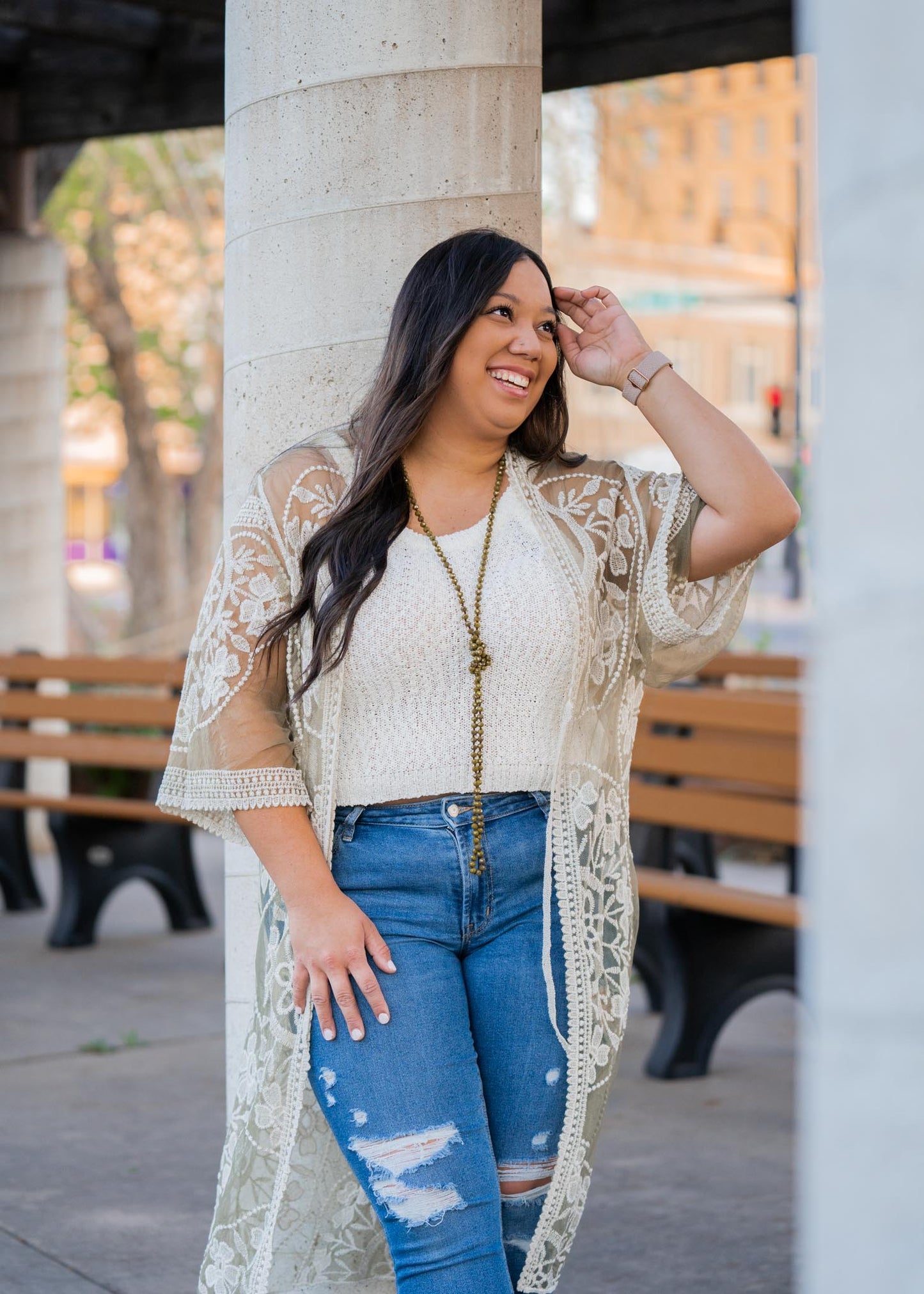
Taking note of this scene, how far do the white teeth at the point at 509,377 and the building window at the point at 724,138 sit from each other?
5833 centimetres

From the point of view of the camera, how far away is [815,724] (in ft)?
3.74

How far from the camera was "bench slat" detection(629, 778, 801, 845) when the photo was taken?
199 inches

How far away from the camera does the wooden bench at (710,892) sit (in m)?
5.14

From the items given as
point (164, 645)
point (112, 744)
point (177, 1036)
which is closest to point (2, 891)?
point (112, 744)

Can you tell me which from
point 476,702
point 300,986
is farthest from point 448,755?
point 300,986

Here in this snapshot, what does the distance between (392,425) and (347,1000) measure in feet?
2.82

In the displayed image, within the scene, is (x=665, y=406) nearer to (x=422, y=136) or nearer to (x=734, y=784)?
(x=422, y=136)

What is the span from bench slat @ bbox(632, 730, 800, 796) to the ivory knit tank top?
2.69 metres

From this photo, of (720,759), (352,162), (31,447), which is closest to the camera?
(352,162)

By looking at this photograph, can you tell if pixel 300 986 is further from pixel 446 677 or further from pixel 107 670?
pixel 107 670

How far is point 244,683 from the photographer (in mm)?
2613

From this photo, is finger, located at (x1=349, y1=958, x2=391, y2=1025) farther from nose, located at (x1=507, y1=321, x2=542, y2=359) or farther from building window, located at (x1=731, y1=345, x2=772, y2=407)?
building window, located at (x1=731, y1=345, x2=772, y2=407)

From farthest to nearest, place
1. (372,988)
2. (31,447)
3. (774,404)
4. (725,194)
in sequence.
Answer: (725,194) < (774,404) < (31,447) < (372,988)

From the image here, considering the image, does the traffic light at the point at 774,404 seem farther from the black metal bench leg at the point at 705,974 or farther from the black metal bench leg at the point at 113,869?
the black metal bench leg at the point at 705,974
